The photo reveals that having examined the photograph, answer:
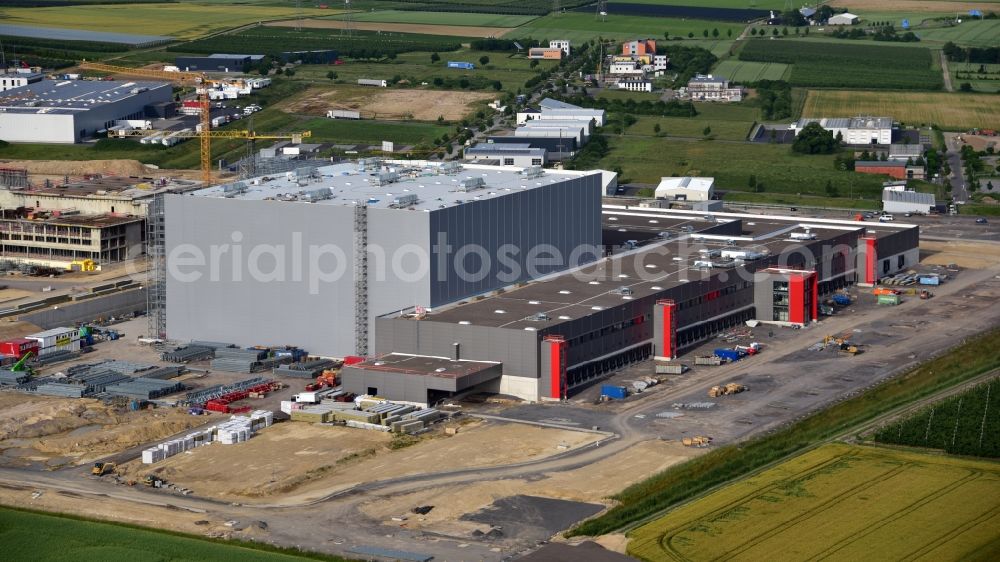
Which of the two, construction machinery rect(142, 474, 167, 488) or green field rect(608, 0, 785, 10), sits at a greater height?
green field rect(608, 0, 785, 10)

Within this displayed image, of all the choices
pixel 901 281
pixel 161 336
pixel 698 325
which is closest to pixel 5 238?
pixel 161 336

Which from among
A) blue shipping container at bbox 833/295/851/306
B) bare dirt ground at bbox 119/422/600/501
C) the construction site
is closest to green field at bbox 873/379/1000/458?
the construction site

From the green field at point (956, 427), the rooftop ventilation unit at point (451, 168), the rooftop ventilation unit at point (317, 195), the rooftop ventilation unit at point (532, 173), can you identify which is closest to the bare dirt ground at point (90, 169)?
the rooftop ventilation unit at point (451, 168)

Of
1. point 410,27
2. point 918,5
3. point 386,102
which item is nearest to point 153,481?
point 386,102

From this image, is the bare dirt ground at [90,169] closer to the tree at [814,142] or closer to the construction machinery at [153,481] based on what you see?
the tree at [814,142]

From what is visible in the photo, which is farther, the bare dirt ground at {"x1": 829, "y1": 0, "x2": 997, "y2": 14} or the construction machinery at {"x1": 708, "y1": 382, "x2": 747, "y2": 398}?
the bare dirt ground at {"x1": 829, "y1": 0, "x2": 997, "y2": 14}

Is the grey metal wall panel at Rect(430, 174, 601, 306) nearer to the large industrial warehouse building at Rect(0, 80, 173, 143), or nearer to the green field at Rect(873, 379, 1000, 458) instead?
the green field at Rect(873, 379, 1000, 458)

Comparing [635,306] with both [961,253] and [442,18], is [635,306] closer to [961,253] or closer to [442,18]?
[961,253]
